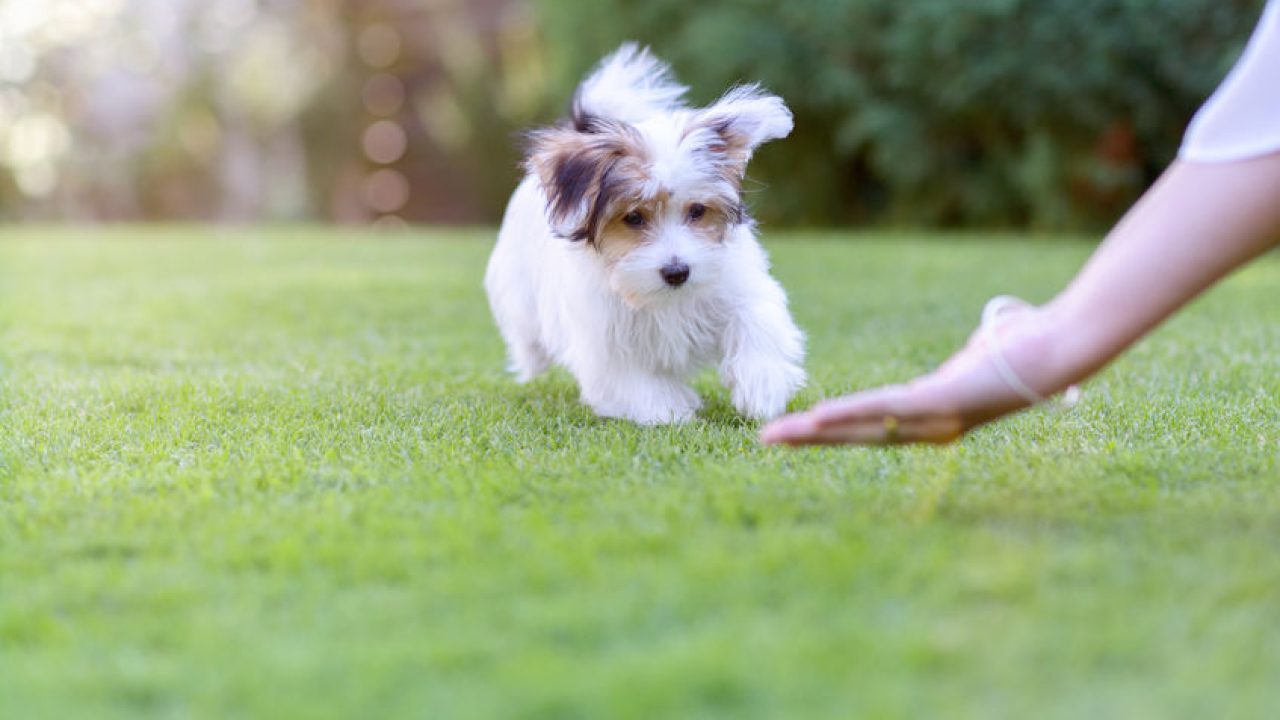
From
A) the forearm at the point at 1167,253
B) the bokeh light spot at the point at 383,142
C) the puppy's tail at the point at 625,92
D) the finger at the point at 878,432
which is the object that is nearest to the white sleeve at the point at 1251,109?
the forearm at the point at 1167,253

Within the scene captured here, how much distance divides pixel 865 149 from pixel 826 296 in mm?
8472

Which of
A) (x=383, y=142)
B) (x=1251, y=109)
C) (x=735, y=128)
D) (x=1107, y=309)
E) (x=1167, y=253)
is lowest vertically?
(x=383, y=142)

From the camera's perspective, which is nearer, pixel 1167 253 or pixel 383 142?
pixel 1167 253

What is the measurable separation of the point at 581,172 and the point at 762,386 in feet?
2.63

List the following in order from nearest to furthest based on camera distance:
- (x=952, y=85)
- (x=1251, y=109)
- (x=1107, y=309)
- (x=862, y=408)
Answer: (x=1251, y=109), (x=1107, y=309), (x=862, y=408), (x=952, y=85)

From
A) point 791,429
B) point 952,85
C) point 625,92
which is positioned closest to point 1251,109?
point 791,429

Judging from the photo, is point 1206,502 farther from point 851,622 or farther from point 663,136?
point 663,136

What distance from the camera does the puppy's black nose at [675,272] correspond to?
371 centimetres

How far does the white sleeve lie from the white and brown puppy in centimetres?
162

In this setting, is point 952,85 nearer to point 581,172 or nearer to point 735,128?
point 735,128

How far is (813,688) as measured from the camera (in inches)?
69.6

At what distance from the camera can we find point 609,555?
7.71 ft

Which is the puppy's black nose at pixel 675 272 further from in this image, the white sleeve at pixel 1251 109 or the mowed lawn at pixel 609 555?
the white sleeve at pixel 1251 109

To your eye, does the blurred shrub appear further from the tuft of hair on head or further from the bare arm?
the bare arm
